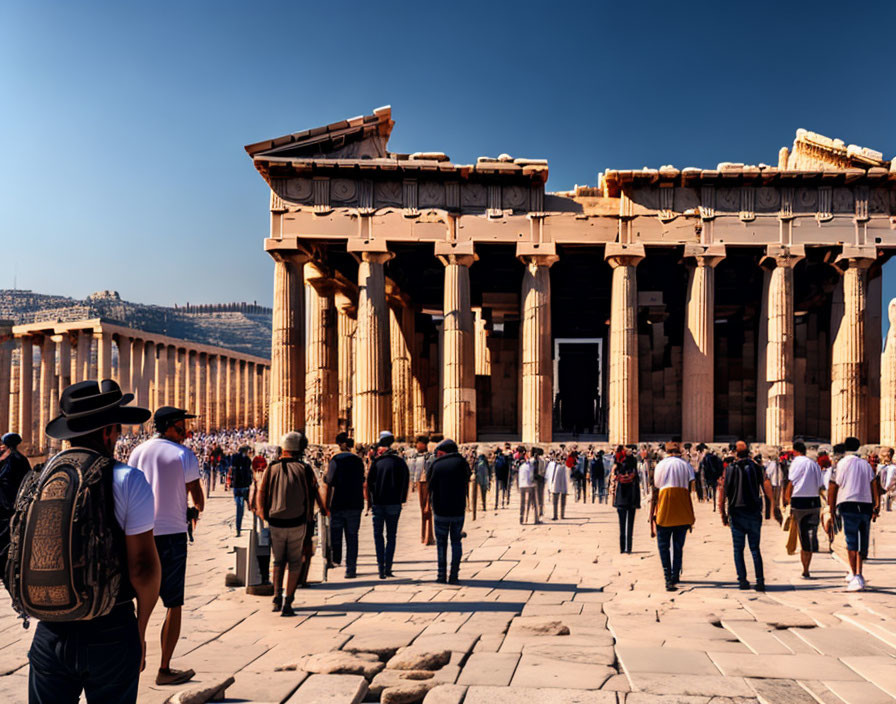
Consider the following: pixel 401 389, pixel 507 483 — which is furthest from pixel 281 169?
pixel 507 483

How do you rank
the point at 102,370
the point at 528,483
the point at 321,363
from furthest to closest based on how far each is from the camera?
the point at 102,370
the point at 321,363
the point at 528,483

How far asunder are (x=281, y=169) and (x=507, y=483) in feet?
44.0

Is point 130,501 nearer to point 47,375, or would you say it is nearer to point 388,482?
point 388,482

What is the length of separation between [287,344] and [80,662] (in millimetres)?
24137

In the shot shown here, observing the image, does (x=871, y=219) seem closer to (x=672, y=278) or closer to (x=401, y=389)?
(x=672, y=278)

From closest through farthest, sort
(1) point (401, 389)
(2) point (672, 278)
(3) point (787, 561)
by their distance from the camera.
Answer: (3) point (787, 561) < (1) point (401, 389) < (2) point (672, 278)

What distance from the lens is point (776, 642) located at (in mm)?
6297

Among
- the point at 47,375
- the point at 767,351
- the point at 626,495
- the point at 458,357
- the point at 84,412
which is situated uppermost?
the point at 767,351

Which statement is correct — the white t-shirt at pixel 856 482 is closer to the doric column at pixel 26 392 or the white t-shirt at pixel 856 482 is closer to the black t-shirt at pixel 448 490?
the black t-shirt at pixel 448 490

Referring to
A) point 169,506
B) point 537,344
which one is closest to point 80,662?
point 169,506

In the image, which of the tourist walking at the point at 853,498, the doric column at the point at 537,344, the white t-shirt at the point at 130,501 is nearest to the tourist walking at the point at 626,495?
the tourist walking at the point at 853,498

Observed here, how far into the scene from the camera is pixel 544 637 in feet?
21.1

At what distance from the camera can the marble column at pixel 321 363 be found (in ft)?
89.8

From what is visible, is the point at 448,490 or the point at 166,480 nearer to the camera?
the point at 166,480
